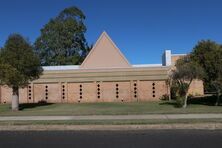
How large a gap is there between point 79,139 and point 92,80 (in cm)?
3096

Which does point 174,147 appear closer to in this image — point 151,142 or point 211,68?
point 151,142

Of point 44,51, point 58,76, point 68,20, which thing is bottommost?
point 58,76

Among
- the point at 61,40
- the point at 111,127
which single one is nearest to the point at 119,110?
the point at 111,127

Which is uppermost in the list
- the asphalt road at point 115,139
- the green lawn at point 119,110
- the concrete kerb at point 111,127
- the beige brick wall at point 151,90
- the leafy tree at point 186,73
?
the leafy tree at point 186,73

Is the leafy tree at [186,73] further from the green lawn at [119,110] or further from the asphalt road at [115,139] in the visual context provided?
the asphalt road at [115,139]

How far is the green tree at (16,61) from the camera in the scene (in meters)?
30.4

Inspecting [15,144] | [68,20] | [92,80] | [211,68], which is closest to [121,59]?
[92,80]

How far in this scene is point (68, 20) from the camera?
7944cm

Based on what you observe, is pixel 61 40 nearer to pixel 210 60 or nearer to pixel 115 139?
pixel 210 60

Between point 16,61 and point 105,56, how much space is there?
20.7m

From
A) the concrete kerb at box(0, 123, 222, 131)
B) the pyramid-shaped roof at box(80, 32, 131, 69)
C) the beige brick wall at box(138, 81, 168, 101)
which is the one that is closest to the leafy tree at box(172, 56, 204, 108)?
the concrete kerb at box(0, 123, 222, 131)

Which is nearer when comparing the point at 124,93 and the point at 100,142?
the point at 100,142

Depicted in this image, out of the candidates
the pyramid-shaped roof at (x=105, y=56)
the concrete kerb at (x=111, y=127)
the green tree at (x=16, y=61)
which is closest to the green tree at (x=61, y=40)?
the pyramid-shaped roof at (x=105, y=56)

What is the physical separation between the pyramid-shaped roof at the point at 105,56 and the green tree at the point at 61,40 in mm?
27514
